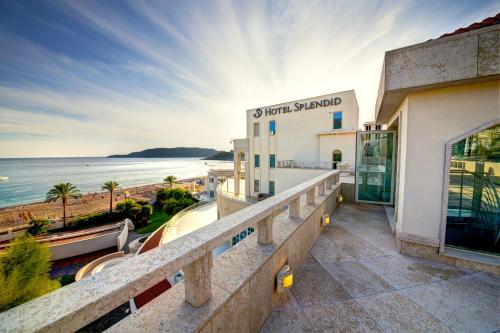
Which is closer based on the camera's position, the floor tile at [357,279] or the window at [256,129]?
the floor tile at [357,279]

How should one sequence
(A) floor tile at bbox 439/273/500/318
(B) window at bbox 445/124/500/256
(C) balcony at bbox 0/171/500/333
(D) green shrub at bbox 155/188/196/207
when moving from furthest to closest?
1. (D) green shrub at bbox 155/188/196/207
2. (B) window at bbox 445/124/500/256
3. (A) floor tile at bbox 439/273/500/318
4. (C) balcony at bbox 0/171/500/333

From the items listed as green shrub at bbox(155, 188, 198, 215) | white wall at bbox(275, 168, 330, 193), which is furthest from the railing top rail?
green shrub at bbox(155, 188, 198, 215)

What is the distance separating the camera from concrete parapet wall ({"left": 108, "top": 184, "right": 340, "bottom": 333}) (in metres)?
1.45

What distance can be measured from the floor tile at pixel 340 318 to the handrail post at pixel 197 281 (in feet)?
5.74

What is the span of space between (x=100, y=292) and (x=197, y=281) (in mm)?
748

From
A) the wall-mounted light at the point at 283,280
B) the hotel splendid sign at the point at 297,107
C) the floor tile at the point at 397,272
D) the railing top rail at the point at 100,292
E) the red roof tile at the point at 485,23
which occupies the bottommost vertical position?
the floor tile at the point at 397,272

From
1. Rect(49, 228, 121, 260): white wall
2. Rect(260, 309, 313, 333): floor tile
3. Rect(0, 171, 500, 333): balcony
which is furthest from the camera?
Rect(49, 228, 121, 260): white wall

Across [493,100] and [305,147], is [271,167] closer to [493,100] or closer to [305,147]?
[305,147]

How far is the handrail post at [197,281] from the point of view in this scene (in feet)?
5.19

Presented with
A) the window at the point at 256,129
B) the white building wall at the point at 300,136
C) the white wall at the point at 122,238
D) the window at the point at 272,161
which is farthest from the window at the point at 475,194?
the white wall at the point at 122,238

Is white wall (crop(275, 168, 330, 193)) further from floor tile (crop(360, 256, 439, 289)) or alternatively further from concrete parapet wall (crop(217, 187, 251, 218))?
floor tile (crop(360, 256, 439, 289))

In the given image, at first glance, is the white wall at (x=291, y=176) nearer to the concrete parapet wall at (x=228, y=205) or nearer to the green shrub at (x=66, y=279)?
the concrete parapet wall at (x=228, y=205)

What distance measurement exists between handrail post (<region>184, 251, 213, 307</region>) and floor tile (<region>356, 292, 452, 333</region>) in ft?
7.85

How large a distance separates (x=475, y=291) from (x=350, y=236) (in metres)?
2.13
